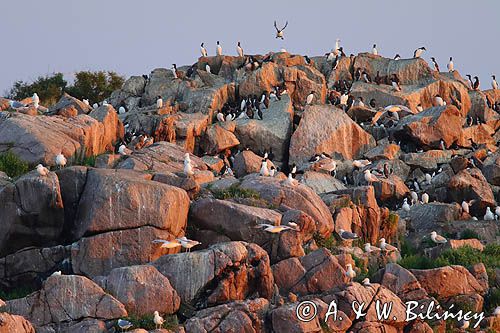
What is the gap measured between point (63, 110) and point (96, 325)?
1994 cm

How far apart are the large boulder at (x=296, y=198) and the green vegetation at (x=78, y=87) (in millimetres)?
31231

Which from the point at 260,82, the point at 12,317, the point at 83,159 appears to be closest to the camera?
the point at 12,317

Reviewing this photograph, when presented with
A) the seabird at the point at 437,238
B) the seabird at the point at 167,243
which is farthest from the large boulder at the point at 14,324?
the seabird at the point at 437,238

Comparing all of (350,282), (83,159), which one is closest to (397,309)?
(350,282)

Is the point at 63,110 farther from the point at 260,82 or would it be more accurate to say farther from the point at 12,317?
the point at 12,317

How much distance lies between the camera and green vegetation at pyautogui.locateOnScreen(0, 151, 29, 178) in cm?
3905

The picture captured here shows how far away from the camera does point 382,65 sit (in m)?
62.4

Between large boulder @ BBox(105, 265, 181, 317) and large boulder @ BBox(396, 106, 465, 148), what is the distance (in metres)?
25.4

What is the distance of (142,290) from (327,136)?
920 inches

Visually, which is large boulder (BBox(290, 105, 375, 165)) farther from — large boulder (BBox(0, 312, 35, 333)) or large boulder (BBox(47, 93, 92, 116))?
large boulder (BBox(0, 312, 35, 333))

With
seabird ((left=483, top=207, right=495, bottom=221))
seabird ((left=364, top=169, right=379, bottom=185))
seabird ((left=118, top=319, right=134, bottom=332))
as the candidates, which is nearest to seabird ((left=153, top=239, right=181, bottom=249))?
seabird ((left=118, top=319, right=134, bottom=332))

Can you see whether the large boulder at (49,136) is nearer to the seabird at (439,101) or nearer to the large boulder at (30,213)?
the large boulder at (30,213)

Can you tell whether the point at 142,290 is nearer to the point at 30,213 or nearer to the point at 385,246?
the point at 30,213

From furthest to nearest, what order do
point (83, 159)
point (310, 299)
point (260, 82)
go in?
point (260, 82) → point (83, 159) → point (310, 299)
